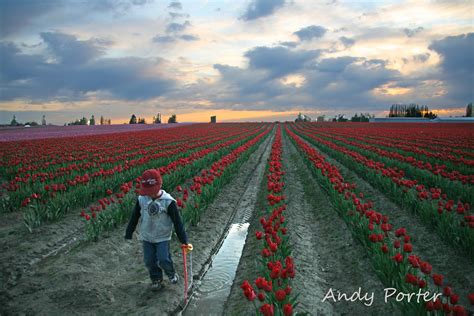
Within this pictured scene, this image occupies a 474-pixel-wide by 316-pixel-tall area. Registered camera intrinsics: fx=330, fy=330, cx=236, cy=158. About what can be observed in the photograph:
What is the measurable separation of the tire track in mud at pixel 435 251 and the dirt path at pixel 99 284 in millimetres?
3630

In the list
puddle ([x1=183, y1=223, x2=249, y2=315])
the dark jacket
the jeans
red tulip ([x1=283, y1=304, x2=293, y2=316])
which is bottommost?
puddle ([x1=183, y1=223, x2=249, y2=315])

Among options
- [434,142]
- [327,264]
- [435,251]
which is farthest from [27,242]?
[434,142]

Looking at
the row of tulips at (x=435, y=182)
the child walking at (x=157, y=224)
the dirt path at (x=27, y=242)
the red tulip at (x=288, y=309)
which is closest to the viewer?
the red tulip at (x=288, y=309)

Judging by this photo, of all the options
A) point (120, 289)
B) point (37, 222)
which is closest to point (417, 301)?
point (120, 289)

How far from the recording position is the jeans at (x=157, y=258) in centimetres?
435

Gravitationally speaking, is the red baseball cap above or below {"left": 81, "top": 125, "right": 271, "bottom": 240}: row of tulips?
above

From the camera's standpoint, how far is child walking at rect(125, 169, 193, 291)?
4207 mm

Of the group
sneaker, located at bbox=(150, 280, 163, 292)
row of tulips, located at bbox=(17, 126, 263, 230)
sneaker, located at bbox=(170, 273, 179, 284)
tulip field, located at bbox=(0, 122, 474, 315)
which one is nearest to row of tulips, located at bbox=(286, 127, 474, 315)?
tulip field, located at bbox=(0, 122, 474, 315)

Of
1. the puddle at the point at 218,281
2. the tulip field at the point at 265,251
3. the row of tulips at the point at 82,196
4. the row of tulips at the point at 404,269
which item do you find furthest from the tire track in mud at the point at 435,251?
the row of tulips at the point at 82,196

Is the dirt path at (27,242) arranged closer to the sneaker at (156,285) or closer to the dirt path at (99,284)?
the dirt path at (99,284)

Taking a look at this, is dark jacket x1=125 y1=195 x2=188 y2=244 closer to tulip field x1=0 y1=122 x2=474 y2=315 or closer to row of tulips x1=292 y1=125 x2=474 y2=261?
tulip field x1=0 y1=122 x2=474 y2=315

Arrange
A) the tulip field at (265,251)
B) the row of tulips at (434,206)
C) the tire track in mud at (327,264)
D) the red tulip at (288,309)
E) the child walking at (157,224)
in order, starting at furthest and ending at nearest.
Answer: the row of tulips at (434,206)
the child walking at (157,224)
the tire track in mud at (327,264)
the tulip field at (265,251)
the red tulip at (288,309)

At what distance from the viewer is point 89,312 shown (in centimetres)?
394

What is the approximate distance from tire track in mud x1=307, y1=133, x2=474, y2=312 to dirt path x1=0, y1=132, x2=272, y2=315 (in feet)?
11.9
